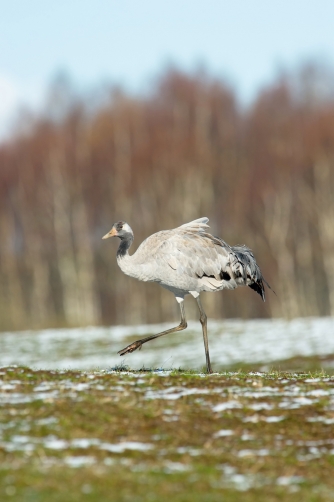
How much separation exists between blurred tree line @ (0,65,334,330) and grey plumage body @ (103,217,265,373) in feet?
98.1

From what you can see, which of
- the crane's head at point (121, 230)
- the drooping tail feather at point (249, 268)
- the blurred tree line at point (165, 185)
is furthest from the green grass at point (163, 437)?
the blurred tree line at point (165, 185)

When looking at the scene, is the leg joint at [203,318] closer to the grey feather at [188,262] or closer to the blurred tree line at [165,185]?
the grey feather at [188,262]

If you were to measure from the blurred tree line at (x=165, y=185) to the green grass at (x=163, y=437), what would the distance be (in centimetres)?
3359

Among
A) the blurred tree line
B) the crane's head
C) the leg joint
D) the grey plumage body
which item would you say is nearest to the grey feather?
the grey plumage body

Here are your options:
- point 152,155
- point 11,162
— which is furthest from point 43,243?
point 152,155

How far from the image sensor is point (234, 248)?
14.4 metres

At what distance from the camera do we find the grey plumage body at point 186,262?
13.2 metres

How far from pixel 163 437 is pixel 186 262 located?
17.1 feet

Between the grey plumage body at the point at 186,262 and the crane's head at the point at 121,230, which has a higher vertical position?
the crane's head at the point at 121,230

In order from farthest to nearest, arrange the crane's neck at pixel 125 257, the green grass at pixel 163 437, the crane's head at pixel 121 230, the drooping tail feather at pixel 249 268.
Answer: the crane's head at pixel 121 230 → the drooping tail feather at pixel 249 268 → the crane's neck at pixel 125 257 → the green grass at pixel 163 437

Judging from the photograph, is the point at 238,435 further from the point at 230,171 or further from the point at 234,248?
the point at 230,171

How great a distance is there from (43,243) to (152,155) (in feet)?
28.1

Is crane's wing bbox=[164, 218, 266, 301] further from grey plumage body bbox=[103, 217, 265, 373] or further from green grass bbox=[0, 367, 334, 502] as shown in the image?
green grass bbox=[0, 367, 334, 502]

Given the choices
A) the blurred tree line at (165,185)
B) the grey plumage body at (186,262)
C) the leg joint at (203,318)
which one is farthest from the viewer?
the blurred tree line at (165,185)
